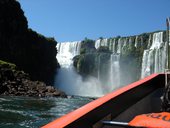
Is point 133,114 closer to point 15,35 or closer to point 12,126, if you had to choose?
point 12,126

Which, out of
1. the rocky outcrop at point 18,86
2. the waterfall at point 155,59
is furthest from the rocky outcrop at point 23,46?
the waterfall at point 155,59

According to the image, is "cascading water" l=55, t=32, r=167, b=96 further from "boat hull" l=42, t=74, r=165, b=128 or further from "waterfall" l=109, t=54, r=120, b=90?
"boat hull" l=42, t=74, r=165, b=128

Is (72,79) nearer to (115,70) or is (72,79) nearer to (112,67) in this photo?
(112,67)

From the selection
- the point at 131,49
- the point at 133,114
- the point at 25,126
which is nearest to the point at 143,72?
the point at 131,49

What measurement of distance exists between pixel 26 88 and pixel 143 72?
28.2 meters

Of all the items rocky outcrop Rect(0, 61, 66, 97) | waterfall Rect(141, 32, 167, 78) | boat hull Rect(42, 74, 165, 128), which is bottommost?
rocky outcrop Rect(0, 61, 66, 97)

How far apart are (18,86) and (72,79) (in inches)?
1262

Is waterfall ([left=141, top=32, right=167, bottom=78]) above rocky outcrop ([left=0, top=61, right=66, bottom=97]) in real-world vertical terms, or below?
above

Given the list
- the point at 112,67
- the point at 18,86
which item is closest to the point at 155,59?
the point at 112,67

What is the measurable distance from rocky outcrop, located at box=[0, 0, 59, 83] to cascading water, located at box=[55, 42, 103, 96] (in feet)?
11.1

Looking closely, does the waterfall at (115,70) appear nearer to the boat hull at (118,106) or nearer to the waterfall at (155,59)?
the waterfall at (155,59)

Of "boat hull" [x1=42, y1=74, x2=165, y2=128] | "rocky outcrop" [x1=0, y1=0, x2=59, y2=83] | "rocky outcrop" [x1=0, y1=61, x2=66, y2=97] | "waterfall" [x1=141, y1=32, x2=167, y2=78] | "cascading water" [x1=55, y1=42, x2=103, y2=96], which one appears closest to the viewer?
"boat hull" [x1=42, y1=74, x2=165, y2=128]

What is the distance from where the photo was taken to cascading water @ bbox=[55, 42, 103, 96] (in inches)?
3499

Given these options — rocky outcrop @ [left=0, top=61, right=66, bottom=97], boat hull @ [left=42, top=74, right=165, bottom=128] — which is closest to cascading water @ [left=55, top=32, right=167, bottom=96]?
rocky outcrop @ [left=0, top=61, right=66, bottom=97]
